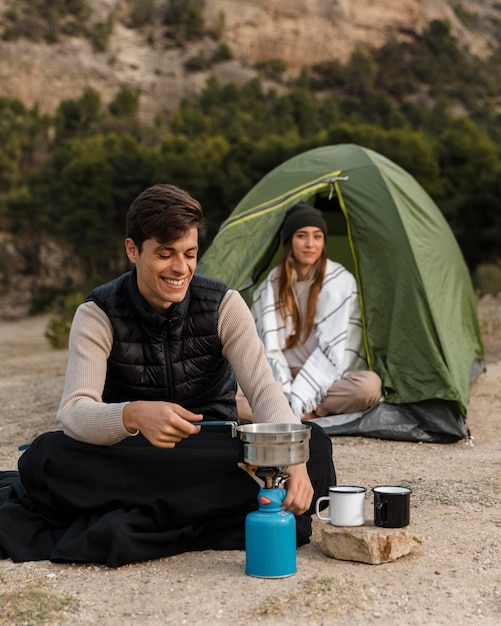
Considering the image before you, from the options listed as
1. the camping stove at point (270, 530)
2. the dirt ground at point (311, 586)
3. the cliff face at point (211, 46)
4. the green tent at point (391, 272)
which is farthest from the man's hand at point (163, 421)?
the cliff face at point (211, 46)

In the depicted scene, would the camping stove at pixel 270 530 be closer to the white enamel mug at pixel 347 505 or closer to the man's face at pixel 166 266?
the white enamel mug at pixel 347 505

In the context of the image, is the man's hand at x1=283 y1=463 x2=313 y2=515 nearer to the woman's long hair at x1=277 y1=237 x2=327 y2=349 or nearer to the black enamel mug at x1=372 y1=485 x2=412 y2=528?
the black enamel mug at x1=372 y1=485 x2=412 y2=528

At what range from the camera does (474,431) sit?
208 inches

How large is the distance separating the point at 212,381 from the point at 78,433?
0.59 meters

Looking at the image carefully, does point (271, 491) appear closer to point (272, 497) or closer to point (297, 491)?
point (272, 497)

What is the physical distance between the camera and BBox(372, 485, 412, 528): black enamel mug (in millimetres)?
2891

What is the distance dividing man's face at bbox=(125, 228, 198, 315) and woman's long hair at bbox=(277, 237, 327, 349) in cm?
242

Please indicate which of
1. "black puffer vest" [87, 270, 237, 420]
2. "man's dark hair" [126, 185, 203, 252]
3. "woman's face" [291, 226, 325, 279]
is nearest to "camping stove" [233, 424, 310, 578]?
"black puffer vest" [87, 270, 237, 420]

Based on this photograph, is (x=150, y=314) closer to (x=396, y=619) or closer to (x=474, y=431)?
(x=396, y=619)

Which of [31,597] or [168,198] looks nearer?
[31,597]

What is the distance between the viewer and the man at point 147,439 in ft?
9.37

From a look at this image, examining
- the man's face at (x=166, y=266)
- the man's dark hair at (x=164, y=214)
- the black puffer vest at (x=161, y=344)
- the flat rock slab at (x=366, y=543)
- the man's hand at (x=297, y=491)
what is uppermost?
the man's dark hair at (x=164, y=214)

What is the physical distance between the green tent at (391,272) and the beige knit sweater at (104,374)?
85.8 inches

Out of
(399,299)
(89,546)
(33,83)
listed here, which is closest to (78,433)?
(89,546)
